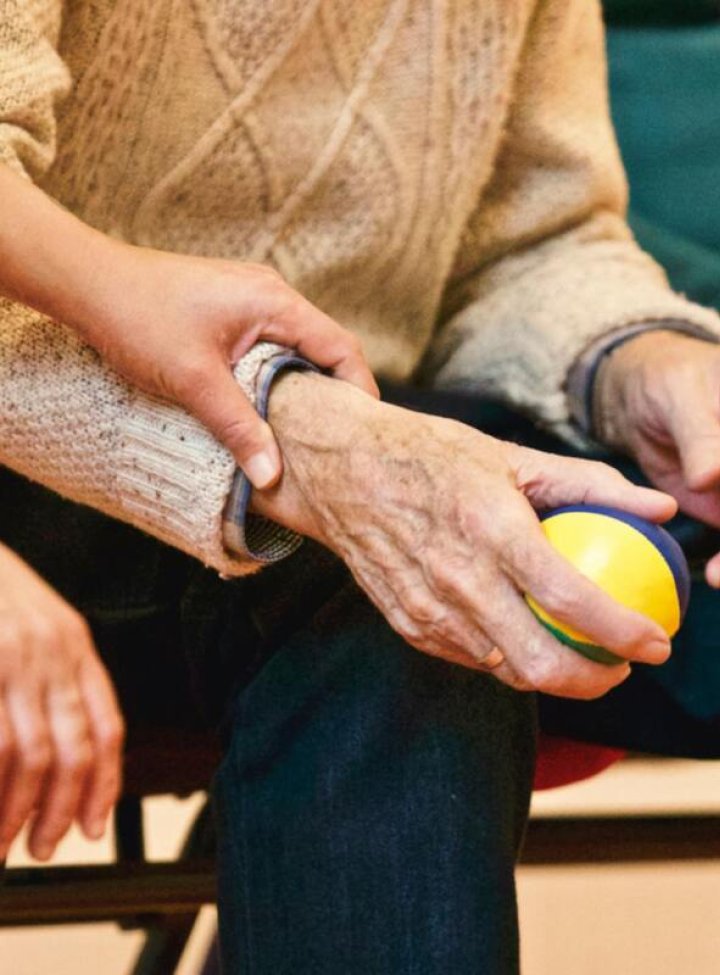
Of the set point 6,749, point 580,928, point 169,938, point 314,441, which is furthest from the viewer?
point 580,928

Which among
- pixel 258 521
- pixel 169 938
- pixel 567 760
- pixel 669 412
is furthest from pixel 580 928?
pixel 258 521

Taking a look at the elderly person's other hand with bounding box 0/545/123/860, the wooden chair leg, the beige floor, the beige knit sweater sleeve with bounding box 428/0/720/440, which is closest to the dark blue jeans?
the elderly person's other hand with bounding box 0/545/123/860

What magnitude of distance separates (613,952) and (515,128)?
91cm

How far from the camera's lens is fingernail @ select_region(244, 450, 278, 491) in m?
0.67

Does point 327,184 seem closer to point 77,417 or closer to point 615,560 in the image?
point 77,417

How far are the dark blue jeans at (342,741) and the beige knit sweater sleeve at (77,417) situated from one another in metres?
0.05

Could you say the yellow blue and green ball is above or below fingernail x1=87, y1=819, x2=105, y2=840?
above

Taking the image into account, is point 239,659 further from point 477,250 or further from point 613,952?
point 613,952

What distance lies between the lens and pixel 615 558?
59 centimetres

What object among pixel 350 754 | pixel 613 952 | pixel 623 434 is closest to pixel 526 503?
pixel 350 754

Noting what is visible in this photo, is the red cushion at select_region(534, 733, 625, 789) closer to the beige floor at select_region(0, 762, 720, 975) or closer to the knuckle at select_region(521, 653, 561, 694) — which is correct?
the knuckle at select_region(521, 653, 561, 694)

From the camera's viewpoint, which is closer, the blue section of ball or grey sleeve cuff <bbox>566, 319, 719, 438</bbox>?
the blue section of ball

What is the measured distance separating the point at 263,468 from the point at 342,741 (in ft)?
0.50

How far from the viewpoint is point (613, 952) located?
141 cm
